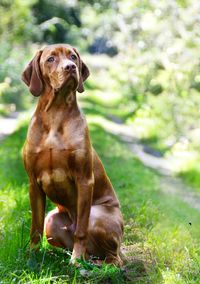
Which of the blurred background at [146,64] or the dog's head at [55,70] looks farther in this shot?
the blurred background at [146,64]

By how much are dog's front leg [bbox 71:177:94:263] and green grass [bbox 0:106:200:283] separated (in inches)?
5.8

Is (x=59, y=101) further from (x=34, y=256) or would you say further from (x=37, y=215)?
(x=34, y=256)

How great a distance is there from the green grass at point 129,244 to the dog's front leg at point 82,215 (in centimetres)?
15

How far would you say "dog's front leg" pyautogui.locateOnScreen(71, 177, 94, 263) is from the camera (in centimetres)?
510

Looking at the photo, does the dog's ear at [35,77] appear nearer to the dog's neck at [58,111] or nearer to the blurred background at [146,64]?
the dog's neck at [58,111]

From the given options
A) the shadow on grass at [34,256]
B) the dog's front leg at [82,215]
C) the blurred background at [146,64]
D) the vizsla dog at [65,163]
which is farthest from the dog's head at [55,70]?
the blurred background at [146,64]

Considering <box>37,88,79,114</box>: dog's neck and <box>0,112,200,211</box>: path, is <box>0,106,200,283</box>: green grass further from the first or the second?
<box>37,88,79,114</box>: dog's neck

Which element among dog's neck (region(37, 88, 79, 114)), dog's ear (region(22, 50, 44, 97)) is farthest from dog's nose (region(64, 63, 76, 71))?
dog's ear (region(22, 50, 44, 97))

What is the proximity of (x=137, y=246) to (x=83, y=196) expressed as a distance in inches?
48.3

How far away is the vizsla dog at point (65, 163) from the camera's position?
507 centimetres

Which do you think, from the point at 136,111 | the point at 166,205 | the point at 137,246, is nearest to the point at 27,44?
the point at 136,111

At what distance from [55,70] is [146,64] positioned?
46.1 ft

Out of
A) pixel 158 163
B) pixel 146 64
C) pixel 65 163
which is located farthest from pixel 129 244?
pixel 146 64

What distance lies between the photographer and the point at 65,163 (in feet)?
16.6
